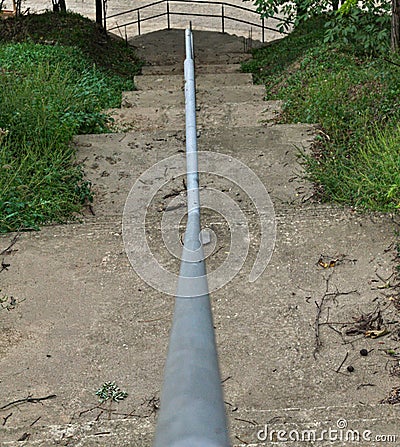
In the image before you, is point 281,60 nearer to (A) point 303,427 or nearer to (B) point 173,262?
(B) point 173,262

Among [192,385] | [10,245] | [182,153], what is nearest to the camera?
[192,385]

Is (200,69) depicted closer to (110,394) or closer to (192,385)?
(110,394)

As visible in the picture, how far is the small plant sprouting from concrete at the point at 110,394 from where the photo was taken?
253cm

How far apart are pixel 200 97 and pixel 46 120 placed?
2232mm

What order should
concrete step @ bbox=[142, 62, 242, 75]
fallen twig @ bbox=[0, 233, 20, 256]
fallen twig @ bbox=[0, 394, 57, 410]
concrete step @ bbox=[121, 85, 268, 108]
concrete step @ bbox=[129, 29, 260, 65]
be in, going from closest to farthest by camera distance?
fallen twig @ bbox=[0, 394, 57, 410] < fallen twig @ bbox=[0, 233, 20, 256] < concrete step @ bbox=[121, 85, 268, 108] < concrete step @ bbox=[142, 62, 242, 75] < concrete step @ bbox=[129, 29, 260, 65]

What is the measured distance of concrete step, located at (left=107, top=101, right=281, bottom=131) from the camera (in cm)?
634

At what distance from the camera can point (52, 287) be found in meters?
3.31

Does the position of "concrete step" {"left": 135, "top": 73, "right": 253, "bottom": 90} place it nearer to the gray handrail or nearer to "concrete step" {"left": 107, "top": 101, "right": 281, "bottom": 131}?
"concrete step" {"left": 107, "top": 101, "right": 281, "bottom": 131}

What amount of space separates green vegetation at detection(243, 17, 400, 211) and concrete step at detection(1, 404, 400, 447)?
1.70m

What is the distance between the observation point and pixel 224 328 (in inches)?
117

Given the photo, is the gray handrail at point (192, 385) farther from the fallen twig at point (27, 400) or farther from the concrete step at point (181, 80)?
the concrete step at point (181, 80)

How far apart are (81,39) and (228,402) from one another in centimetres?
750

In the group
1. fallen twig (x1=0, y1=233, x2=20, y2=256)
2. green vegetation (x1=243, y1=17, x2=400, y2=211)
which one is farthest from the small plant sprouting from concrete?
green vegetation (x1=243, y1=17, x2=400, y2=211)

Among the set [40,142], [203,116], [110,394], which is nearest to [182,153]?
[40,142]
